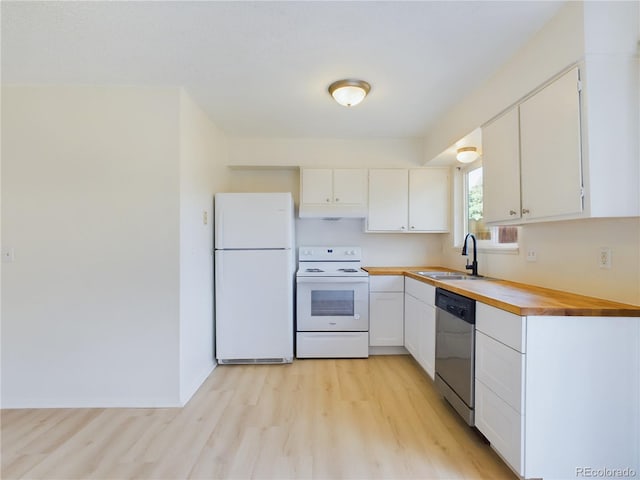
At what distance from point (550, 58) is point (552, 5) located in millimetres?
231

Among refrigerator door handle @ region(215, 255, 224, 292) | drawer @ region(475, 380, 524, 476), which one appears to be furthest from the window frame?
refrigerator door handle @ region(215, 255, 224, 292)

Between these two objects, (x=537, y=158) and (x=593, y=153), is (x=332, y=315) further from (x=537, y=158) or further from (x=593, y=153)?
(x=593, y=153)

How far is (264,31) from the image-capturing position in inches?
→ 65.2

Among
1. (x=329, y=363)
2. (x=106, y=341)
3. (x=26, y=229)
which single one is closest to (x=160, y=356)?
(x=106, y=341)

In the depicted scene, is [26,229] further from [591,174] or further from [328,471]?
[591,174]

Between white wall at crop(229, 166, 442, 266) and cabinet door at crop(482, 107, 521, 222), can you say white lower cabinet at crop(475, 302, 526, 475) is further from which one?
white wall at crop(229, 166, 442, 266)

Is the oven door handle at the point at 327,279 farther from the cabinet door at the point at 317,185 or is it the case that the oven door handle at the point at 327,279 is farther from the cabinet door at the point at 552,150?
the cabinet door at the point at 552,150

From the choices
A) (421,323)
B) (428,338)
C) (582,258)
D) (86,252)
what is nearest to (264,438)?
(428,338)

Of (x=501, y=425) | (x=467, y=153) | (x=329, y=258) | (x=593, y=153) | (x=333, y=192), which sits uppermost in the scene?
(x=467, y=153)

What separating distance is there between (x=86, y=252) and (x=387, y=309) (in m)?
2.63

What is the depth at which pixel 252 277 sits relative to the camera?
2.92 metres

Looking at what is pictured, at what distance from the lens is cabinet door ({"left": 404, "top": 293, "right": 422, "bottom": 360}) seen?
2760 millimetres

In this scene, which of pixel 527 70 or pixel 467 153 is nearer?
pixel 527 70

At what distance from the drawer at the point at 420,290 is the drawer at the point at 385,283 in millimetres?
70
